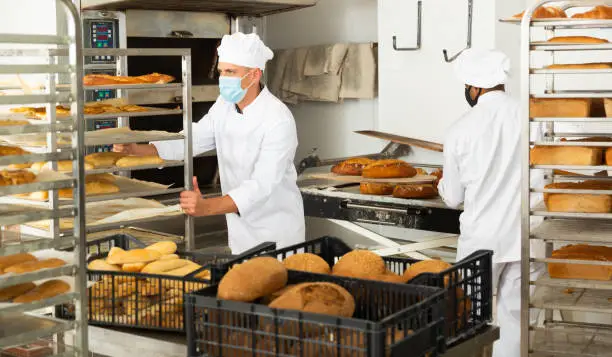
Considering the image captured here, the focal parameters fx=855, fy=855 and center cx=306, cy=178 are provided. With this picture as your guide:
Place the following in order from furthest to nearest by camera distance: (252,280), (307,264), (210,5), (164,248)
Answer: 1. (210,5)
2. (164,248)
3. (307,264)
4. (252,280)

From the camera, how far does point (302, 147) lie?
6.79 metres

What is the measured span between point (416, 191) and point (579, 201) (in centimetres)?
109

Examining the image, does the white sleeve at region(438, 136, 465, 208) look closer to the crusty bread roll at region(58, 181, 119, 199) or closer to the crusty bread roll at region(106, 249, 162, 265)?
the crusty bread roll at region(58, 181, 119, 199)

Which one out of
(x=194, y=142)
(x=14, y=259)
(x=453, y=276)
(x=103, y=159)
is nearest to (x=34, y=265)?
(x=14, y=259)

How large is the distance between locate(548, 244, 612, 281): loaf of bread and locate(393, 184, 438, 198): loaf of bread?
962mm

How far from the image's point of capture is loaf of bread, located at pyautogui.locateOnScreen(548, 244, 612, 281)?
3.36m

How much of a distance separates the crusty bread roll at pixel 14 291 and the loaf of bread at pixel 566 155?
201cm

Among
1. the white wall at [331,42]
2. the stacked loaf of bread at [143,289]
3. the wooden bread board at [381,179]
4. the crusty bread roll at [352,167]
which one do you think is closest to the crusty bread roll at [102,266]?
the stacked loaf of bread at [143,289]

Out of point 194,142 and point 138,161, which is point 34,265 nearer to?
point 138,161

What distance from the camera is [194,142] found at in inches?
155

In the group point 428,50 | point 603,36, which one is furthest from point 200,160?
point 603,36

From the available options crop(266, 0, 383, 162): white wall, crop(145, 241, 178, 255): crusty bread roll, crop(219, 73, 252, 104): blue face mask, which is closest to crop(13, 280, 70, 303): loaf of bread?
crop(145, 241, 178, 255): crusty bread roll

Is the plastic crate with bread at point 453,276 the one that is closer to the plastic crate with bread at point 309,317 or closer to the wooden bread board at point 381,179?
the plastic crate with bread at point 309,317

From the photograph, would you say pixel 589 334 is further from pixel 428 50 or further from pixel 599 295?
pixel 428 50
